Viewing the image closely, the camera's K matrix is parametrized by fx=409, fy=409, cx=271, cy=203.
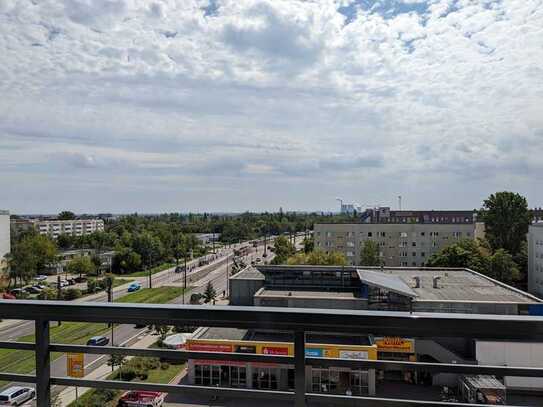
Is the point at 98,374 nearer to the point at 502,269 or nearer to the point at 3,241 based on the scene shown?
the point at 502,269

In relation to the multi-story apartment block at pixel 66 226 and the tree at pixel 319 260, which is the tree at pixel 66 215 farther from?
the tree at pixel 319 260

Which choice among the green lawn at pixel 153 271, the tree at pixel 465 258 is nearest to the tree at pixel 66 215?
the green lawn at pixel 153 271

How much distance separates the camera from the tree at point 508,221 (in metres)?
27.8

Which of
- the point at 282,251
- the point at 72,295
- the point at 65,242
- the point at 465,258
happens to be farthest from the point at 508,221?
the point at 65,242

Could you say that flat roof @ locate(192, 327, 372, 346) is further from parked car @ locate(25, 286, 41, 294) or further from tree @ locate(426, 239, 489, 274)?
parked car @ locate(25, 286, 41, 294)

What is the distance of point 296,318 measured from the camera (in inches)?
50.1

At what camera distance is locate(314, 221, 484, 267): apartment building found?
101 ft

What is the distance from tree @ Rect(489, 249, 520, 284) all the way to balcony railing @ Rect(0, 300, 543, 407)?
24.6 m

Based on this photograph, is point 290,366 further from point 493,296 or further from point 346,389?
point 493,296

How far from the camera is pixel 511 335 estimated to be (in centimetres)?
119

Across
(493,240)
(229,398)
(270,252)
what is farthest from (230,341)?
(270,252)

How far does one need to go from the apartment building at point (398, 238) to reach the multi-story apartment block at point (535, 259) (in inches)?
271

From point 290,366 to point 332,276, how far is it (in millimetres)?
15020

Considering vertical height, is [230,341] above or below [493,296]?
above
